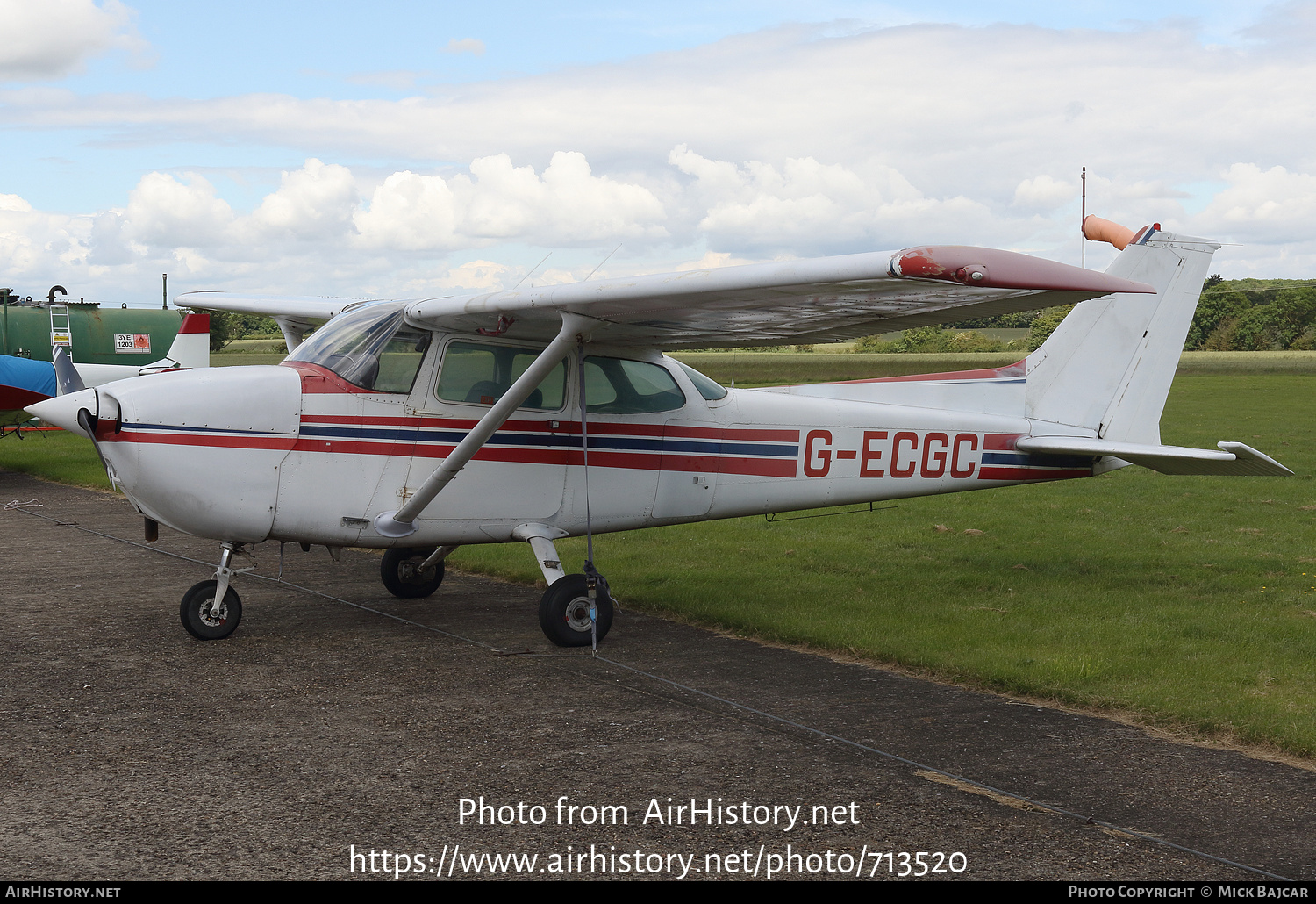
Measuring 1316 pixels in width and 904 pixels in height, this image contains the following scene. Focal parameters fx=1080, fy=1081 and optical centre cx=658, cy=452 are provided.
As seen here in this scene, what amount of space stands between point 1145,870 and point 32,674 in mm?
6030

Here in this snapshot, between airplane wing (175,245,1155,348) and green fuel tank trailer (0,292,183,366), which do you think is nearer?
airplane wing (175,245,1155,348)

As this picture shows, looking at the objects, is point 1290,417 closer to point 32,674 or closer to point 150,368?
point 150,368

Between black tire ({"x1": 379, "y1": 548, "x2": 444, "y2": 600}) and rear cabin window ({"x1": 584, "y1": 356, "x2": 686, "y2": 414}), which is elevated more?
rear cabin window ({"x1": 584, "y1": 356, "x2": 686, "y2": 414})

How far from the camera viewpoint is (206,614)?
23.4 feet

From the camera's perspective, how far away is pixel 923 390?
29.3 feet

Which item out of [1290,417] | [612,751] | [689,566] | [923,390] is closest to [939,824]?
[612,751]

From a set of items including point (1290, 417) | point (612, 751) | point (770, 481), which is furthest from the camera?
point (1290, 417)

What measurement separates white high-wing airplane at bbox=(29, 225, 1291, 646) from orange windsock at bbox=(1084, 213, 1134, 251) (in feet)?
3.58

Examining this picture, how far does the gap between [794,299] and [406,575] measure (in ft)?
14.5

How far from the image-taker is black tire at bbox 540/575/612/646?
23.2ft

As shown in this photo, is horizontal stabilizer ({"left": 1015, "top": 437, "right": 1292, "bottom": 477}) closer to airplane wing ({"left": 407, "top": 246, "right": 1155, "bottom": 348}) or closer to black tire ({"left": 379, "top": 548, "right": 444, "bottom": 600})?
airplane wing ({"left": 407, "top": 246, "right": 1155, "bottom": 348})

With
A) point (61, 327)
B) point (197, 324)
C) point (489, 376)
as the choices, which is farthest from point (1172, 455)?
point (61, 327)

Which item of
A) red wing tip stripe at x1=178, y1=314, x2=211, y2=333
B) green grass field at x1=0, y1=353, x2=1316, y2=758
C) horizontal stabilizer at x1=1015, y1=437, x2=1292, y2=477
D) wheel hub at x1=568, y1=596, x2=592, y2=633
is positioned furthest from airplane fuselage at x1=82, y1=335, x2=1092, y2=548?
red wing tip stripe at x1=178, y1=314, x2=211, y2=333

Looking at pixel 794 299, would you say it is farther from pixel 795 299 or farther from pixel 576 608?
pixel 576 608
